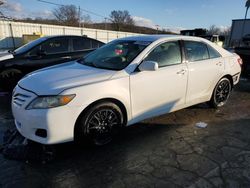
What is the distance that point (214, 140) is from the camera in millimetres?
3588

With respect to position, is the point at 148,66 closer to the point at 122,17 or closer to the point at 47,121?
the point at 47,121

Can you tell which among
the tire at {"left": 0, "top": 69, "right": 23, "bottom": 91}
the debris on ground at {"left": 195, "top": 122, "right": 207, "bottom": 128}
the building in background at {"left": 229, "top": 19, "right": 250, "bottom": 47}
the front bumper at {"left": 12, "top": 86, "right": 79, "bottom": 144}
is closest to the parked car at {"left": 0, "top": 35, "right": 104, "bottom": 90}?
the tire at {"left": 0, "top": 69, "right": 23, "bottom": 91}

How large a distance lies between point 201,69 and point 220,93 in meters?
1.04

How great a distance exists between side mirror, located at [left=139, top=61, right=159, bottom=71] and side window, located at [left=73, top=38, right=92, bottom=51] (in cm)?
425

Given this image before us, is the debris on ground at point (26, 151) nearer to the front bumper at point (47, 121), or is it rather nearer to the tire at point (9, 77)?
the front bumper at point (47, 121)

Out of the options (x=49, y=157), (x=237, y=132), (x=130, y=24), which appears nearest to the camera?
(x=49, y=157)

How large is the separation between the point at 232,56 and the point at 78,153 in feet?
13.0

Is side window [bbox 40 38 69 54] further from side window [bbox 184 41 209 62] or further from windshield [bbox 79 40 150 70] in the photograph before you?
side window [bbox 184 41 209 62]

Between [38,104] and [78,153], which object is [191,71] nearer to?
[78,153]

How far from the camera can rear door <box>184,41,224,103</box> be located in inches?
165

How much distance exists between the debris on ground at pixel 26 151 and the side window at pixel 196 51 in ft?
9.49

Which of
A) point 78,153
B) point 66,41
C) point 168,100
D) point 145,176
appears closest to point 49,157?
point 78,153

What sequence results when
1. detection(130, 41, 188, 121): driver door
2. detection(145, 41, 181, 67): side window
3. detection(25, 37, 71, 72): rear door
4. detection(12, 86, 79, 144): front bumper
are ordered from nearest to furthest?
detection(12, 86, 79, 144): front bumper, detection(130, 41, 188, 121): driver door, detection(145, 41, 181, 67): side window, detection(25, 37, 71, 72): rear door

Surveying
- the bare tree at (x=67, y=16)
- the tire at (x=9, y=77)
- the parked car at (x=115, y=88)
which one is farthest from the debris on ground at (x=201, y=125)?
the bare tree at (x=67, y=16)
